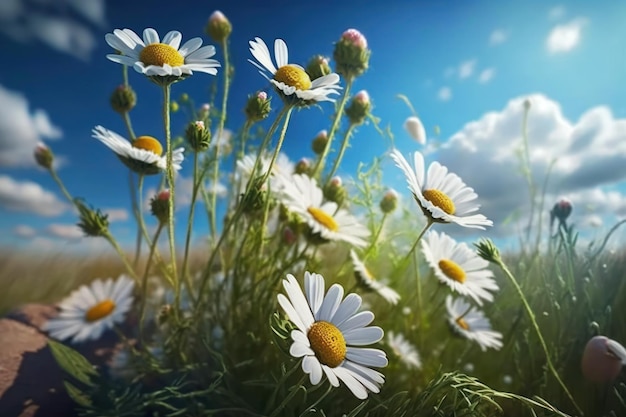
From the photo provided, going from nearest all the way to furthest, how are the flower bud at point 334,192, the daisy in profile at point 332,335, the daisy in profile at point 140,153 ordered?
the daisy in profile at point 332,335
the daisy in profile at point 140,153
the flower bud at point 334,192

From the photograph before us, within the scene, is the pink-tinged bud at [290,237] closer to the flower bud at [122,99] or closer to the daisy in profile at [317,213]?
the daisy in profile at [317,213]

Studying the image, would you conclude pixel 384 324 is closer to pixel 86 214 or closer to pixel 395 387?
pixel 395 387

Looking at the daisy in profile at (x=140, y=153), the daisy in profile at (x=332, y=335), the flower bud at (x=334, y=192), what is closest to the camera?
the daisy in profile at (x=332, y=335)

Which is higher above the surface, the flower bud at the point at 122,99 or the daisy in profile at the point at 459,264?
the flower bud at the point at 122,99

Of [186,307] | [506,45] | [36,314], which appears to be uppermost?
[506,45]

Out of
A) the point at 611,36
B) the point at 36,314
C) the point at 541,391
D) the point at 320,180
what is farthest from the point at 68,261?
the point at 611,36

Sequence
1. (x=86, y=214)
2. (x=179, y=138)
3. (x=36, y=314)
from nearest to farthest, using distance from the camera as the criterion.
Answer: (x=86, y=214) < (x=179, y=138) < (x=36, y=314)

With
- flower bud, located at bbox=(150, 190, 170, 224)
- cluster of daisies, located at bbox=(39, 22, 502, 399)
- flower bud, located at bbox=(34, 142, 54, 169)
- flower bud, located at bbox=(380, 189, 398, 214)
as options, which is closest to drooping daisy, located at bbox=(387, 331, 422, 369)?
cluster of daisies, located at bbox=(39, 22, 502, 399)

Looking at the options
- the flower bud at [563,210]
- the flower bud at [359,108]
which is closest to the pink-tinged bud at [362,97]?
the flower bud at [359,108]
